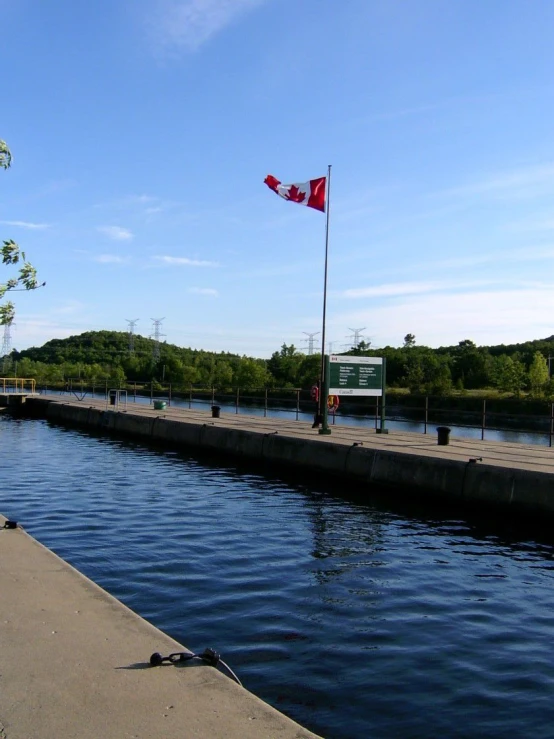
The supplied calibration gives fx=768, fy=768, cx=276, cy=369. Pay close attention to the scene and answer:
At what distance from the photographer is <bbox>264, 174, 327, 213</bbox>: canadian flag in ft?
82.1

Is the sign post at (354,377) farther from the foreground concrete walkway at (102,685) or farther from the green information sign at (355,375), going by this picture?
the foreground concrete walkway at (102,685)

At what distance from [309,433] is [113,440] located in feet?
34.8

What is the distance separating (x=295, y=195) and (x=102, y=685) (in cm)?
2211

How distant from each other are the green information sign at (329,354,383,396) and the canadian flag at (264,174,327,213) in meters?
5.22

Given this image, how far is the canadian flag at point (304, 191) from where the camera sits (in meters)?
25.0

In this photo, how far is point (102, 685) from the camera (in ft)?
16.0

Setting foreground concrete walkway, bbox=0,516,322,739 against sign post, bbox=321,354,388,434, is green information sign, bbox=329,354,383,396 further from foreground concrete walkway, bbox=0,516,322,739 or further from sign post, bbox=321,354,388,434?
foreground concrete walkway, bbox=0,516,322,739

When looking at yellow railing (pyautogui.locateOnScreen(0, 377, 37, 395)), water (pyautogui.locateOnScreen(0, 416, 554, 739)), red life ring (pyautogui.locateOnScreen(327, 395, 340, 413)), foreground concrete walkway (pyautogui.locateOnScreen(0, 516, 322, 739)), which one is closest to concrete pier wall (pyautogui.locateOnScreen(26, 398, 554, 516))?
water (pyautogui.locateOnScreen(0, 416, 554, 739))

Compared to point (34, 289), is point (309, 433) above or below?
below

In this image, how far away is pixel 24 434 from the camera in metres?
33.4

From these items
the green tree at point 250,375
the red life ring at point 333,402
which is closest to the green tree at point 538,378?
the green tree at point 250,375

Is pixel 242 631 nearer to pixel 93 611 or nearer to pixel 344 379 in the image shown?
pixel 93 611

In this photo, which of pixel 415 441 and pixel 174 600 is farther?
pixel 415 441

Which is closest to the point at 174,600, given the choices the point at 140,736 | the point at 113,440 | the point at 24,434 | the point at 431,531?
the point at 140,736
